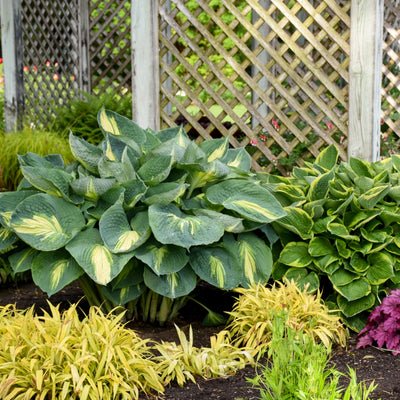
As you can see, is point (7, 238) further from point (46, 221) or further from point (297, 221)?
point (297, 221)

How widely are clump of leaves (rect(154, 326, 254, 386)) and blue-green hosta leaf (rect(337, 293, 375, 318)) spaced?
2.65 feet

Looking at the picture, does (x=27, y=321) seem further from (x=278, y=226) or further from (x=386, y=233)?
(x=386, y=233)

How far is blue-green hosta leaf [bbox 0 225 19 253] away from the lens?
336cm

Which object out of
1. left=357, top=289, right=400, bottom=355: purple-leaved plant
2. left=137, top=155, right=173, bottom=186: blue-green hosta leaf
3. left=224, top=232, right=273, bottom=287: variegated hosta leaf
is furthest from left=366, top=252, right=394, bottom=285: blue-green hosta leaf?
left=137, top=155, right=173, bottom=186: blue-green hosta leaf

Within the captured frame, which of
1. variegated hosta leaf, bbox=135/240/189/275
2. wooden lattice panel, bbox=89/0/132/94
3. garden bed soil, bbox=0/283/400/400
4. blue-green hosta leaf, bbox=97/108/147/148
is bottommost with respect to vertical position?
garden bed soil, bbox=0/283/400/400

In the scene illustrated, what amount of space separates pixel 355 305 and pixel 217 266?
2.81 ft

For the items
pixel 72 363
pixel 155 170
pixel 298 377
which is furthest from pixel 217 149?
pixel 298 377

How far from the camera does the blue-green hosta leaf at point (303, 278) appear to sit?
3527 mm

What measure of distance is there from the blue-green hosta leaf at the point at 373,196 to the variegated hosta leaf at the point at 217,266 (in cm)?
83

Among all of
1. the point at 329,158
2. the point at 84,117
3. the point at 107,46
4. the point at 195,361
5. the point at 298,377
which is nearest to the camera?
the point at 298,377

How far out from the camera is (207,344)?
3232 millimetres

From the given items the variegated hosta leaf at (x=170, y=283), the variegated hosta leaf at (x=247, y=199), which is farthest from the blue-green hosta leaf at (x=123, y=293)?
the variegated hosta leaf at (x=247, y=199)

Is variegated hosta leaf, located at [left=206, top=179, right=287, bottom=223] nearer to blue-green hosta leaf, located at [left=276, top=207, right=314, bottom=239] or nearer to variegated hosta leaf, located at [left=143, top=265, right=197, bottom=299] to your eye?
blue-green hosta leaf, located at [left=276, top=207, right=314, bottom=239]

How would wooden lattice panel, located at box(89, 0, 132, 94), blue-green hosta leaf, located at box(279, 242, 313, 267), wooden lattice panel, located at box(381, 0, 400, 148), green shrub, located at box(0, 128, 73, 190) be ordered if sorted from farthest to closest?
wooden lattice panel, located at box(89, 0, 132, 94) < wooden lattice panel, located at box(381, 0, 400, 148) < green shrub, located at box(0, 128, 73, 190) < blue-green hosta leaf, located at box(279, 242, 313, 267)
